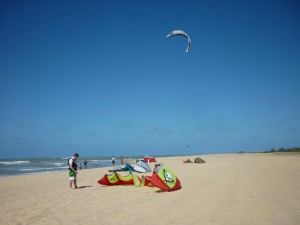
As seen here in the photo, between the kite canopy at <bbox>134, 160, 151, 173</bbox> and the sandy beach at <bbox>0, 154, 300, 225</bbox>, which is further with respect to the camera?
the kite canopy at <bbox>134, 160, 151, 173</bbox>

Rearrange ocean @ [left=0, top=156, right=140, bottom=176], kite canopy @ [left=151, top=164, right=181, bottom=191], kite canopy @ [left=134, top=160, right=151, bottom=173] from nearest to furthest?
kite canopy @ [left=151, top=164, right=181, bottom=191]
kite canopy @ [left=134, top=160, right=151, bottom=173]
ocean @ [left=0, top=156, right=140, bottom=176]

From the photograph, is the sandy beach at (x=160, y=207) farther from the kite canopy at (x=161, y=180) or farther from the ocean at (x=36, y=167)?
the ocean at (x=36, y=167)

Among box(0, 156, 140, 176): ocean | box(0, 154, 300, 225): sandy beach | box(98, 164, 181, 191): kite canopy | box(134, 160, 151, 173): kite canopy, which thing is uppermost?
box(0, 156, 140, 176): ocean

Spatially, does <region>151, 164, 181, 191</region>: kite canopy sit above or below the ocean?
below

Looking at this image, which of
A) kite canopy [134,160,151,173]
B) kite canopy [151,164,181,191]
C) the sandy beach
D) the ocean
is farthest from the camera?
the ocean

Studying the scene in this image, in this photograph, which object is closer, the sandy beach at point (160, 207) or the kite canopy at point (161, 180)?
the sandy beach at point (160, 207)

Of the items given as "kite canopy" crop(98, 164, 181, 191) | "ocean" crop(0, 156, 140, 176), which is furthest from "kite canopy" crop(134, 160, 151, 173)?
"ocean" crop(0, 156, 140, 176)

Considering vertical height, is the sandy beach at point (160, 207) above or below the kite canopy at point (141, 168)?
below

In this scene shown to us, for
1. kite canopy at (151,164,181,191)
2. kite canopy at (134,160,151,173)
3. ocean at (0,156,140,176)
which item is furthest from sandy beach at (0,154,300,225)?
ocean at (0,156,140,176)

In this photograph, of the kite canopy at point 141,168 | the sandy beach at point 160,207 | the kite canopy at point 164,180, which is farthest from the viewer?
the kite canopy at point 141,168

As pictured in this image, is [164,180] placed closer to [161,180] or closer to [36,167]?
[161,180]

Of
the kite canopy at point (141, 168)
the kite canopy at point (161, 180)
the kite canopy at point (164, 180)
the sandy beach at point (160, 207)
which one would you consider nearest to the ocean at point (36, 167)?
the kite canopy at point (141, 168)

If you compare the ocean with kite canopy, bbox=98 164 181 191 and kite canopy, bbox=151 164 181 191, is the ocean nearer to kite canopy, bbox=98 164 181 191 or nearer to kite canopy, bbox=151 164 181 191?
kite canopy, bbox=98 164 181 191

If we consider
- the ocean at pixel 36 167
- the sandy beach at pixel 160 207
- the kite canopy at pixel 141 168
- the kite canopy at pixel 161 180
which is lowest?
the sandy beach at pixel 160 207
